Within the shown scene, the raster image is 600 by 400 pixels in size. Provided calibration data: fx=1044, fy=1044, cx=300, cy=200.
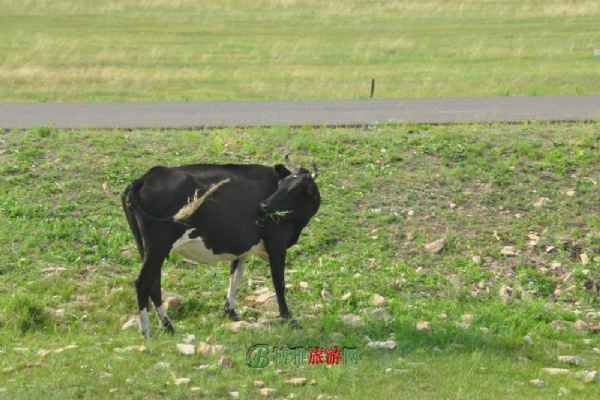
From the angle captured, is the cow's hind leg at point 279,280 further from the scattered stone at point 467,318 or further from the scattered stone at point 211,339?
the scattered stone at point 467,318

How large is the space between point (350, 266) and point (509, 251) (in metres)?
2.09

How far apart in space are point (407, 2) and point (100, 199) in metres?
50.2

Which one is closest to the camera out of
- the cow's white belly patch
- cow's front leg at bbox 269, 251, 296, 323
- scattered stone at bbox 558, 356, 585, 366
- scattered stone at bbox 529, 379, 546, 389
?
scattered stone at bbox 529, 379, 546, 389

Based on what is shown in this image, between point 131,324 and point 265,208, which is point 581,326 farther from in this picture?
point 131,324

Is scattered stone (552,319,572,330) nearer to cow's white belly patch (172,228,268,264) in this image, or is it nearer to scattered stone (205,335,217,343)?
cow's white belly patch (172,228,268,264)

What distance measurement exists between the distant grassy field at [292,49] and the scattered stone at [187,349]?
1803 centimetres

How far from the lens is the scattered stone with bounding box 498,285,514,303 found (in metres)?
12.2

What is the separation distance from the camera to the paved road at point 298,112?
63.8 feet

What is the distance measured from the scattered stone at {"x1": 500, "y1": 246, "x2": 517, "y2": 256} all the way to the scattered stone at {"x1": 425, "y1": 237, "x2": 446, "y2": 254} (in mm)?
756

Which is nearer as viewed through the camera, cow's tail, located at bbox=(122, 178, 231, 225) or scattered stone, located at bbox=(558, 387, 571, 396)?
scattered stone, located at bbox=(558, 387, 571, 396)

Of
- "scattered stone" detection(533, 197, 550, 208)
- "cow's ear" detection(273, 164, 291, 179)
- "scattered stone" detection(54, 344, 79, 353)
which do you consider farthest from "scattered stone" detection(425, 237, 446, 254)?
"scattered stone" detection(54, 344, 79, 353)

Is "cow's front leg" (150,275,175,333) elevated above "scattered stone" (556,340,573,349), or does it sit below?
above

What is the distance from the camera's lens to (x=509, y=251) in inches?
527

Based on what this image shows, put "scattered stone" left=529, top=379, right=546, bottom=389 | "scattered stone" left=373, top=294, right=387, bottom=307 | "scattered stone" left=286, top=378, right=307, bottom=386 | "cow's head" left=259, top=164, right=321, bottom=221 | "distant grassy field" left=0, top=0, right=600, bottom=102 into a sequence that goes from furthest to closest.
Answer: "distant grassy field" left=0, top=0, right=600, bottom=102, "scattered stone" left=373, top=294, right=387, bottom=307, "cow's head" left=259, top=164, right=321, bottom=221, "scattered stone" left=529, top=379, right=546, bottom=389, "scattered stone" left=286, top=378, right=307, bottom=386
